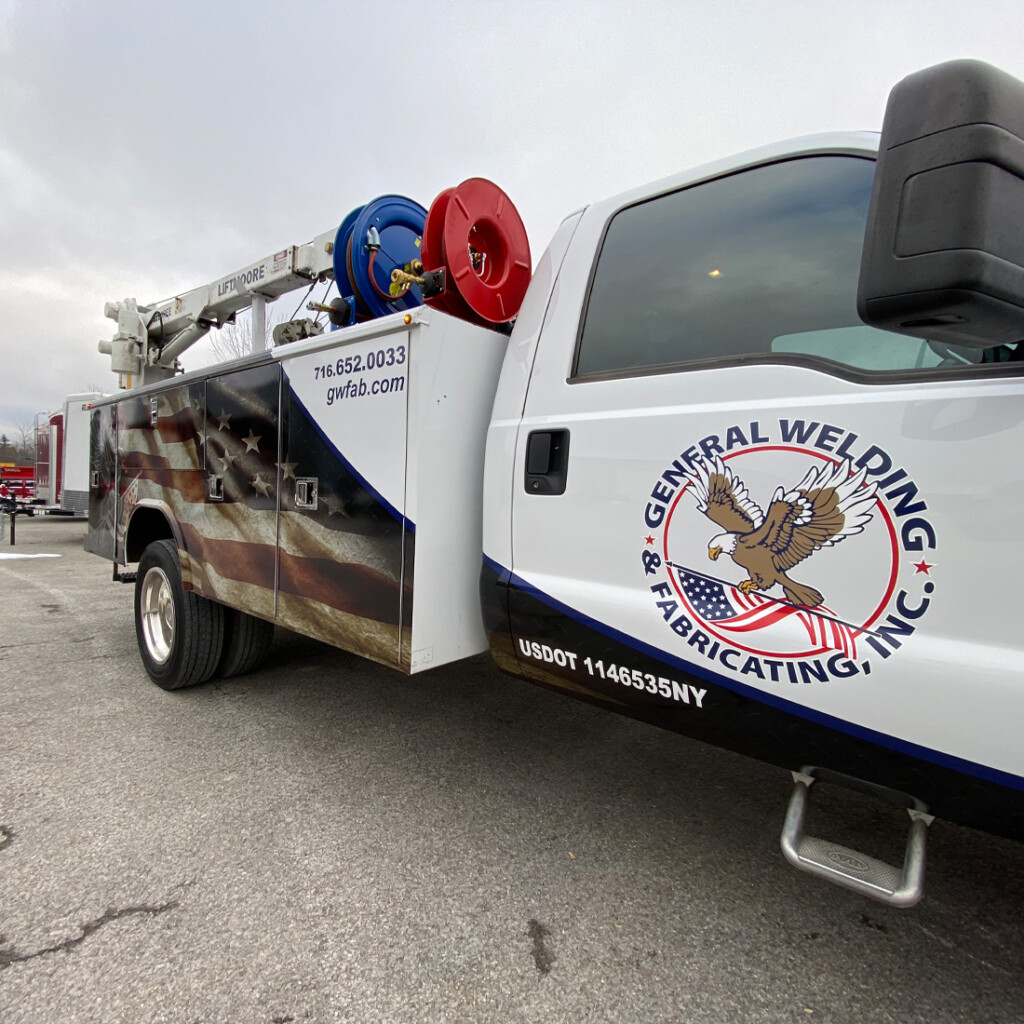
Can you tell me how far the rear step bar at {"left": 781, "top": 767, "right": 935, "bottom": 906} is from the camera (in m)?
1.43

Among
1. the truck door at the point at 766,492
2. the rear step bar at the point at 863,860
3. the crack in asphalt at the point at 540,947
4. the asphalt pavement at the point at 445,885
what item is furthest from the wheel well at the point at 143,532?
the rear step bar at the point at 863,860

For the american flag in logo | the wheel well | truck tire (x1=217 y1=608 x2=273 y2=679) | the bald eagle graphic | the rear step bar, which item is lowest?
truck tire (x1=217 y1=608 x2=273 y2=679)

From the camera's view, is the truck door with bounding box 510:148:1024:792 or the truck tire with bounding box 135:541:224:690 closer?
the truck door with bounding box 510:148:1024:792

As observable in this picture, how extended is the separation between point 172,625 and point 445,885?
8.54 feet

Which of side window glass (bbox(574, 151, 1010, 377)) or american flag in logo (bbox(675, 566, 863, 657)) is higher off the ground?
side window glass (bbox(574, 151, 1010, 377))

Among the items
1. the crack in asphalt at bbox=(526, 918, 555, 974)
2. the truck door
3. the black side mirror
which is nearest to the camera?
the black side mirror

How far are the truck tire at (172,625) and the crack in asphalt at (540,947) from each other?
2.63 metres

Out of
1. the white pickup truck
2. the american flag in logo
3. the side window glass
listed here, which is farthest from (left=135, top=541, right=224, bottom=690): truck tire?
the american flag in logo

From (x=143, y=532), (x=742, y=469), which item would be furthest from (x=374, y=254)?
(x=143, y=532)

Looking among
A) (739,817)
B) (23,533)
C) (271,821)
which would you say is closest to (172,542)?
(271,821)

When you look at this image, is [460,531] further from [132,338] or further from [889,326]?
[132,338]

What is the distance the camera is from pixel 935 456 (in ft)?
4.44

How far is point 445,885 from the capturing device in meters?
2.13

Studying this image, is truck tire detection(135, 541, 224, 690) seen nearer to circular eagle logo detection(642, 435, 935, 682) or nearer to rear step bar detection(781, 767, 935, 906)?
circular eagle logo detection(642, 435, 935, 682)
